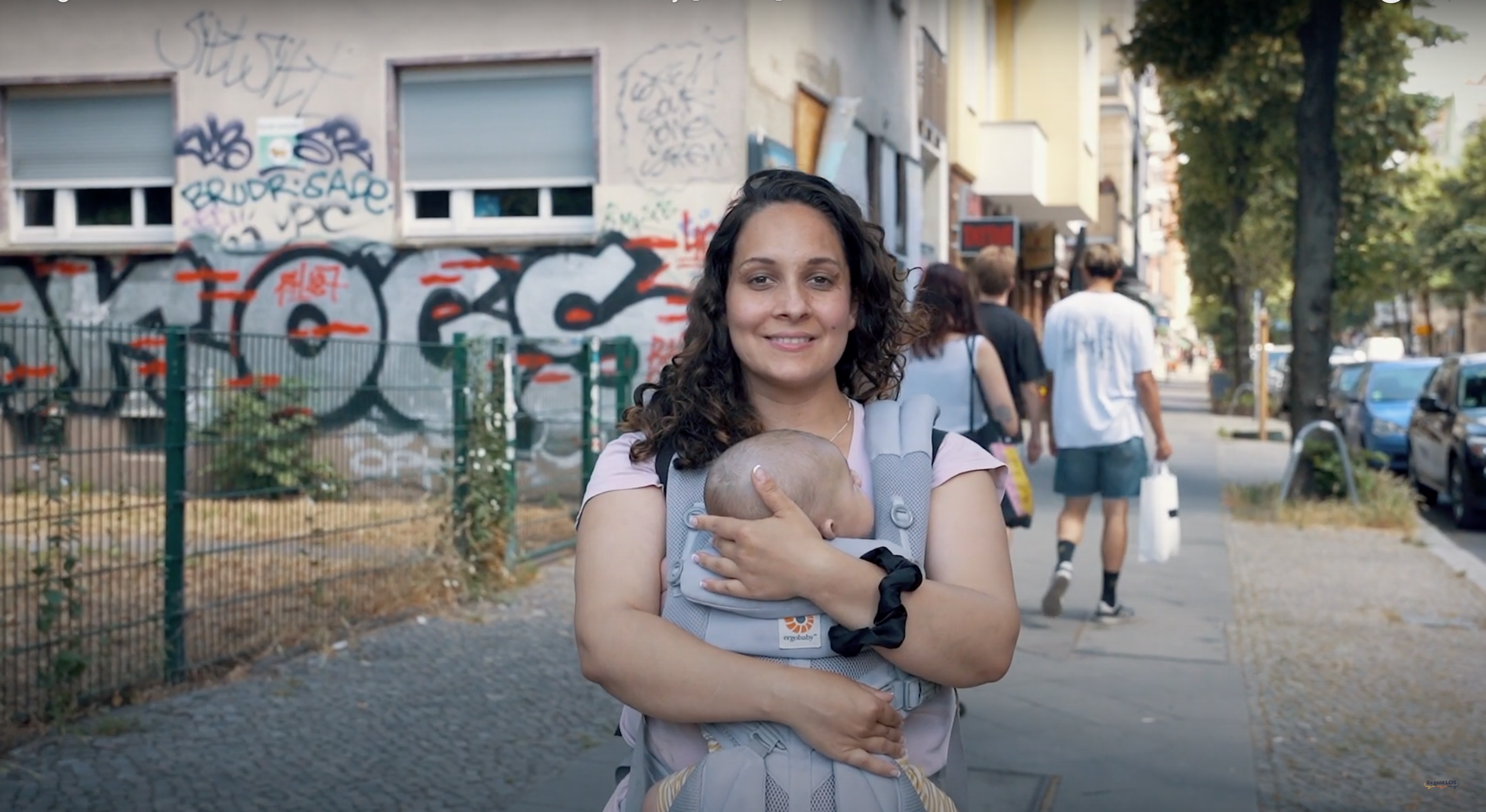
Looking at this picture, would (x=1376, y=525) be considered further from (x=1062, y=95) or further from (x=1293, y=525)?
(x=1062, y=95)

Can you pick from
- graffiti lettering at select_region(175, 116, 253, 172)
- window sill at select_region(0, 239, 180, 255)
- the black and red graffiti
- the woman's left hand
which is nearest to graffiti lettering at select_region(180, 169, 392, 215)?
graffiti lettering at select_region(175, 116, 253, 172)

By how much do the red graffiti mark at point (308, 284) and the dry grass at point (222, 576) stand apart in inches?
241

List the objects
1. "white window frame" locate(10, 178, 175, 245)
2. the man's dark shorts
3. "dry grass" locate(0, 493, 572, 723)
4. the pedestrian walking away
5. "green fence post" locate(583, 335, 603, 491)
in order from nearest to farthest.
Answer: "dry grass" locate(0, 493, 572, 723), the pedestrian walking away, the man's dark shorts, "green fence post" locate(583, 335, 603, 491), "white window frame" locate(10, 178, 175, 245)

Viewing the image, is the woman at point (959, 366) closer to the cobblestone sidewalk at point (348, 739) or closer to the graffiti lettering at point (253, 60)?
the cobblestone sidewalk at point (348, 739)

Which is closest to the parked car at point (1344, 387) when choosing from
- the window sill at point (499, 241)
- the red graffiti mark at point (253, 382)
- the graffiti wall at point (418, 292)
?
the graffiti wall at point (418, 292)

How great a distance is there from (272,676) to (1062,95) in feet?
69.5

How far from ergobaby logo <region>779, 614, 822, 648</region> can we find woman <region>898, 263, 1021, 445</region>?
4389 mm

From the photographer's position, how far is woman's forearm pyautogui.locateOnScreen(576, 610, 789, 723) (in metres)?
2.13

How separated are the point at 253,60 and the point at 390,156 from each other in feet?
5.17

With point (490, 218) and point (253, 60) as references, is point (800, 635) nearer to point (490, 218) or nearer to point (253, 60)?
point (490, 218)

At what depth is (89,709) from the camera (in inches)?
221

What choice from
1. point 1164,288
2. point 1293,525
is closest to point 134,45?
point 1293,525

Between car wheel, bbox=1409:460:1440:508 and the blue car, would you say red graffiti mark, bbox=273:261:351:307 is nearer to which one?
car wheel, bbox=1409:460:1440:508

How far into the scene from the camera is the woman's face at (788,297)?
95.2 inches
